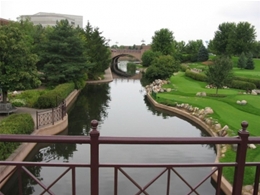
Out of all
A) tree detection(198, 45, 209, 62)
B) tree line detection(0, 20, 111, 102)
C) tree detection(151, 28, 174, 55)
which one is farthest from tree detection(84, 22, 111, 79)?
tree detection(198, 45, 209, 62)

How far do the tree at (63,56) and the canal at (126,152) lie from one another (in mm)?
4758

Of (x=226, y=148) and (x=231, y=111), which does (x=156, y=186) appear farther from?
(x=231, y=111)

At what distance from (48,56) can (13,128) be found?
15764 millimetres

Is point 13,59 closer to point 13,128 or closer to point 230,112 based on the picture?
point 13,128

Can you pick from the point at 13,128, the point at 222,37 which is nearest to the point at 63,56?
the point at 13,128

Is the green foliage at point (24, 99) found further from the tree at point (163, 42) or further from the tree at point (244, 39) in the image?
the tree at point (244, 39)

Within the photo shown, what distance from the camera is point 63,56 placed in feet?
83.5

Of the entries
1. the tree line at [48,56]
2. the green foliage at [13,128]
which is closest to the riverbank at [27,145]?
the green foliage at [13,128]

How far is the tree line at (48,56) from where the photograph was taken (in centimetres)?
1391

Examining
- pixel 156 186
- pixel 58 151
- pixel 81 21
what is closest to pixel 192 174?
pixel 156 186

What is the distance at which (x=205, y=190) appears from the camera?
8.55m

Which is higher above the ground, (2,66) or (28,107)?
(2,66)

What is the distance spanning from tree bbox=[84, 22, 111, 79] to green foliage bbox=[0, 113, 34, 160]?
23.6 metres

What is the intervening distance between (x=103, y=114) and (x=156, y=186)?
401 inches
